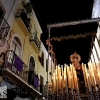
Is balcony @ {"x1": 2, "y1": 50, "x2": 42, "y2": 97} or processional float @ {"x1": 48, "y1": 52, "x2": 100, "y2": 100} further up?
balcony @ {"x1": 2, "y1": 50, "x2": 42, "y2": 97}

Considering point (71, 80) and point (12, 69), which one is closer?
point (71, 80)

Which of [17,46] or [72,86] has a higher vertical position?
[17,46]

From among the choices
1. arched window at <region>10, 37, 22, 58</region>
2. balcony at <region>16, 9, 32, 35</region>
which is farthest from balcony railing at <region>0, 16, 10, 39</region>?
balcony at <region>16, 9, 32, 35</region>

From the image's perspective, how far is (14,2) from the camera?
8484mm

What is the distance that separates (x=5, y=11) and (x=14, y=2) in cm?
159

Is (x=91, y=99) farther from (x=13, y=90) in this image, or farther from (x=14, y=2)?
(x=14, y=2)

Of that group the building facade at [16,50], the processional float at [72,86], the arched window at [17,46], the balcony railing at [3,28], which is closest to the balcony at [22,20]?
the building facade at [16,50]

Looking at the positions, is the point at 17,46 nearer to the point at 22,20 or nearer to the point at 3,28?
the point at 22,20

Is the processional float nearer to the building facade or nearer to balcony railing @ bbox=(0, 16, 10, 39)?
the building facade

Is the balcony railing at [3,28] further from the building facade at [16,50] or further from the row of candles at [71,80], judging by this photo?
the row of candles at [71,80]

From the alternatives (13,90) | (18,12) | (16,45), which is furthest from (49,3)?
(13,90)

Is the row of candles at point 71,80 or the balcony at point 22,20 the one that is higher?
the balcony at point 22,20

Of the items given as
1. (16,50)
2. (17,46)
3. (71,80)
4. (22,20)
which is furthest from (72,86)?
(22,20)

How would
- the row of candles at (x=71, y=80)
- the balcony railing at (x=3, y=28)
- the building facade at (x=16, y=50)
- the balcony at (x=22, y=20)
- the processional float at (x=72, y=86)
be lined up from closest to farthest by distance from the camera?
the processional float at (x=72, y=86)
the row of candles at (x=71, y=80)
the building facade at (x=16, y=50)
the balcony railing at (x=3, y=28)
the balcony at (x=22, y=20)
